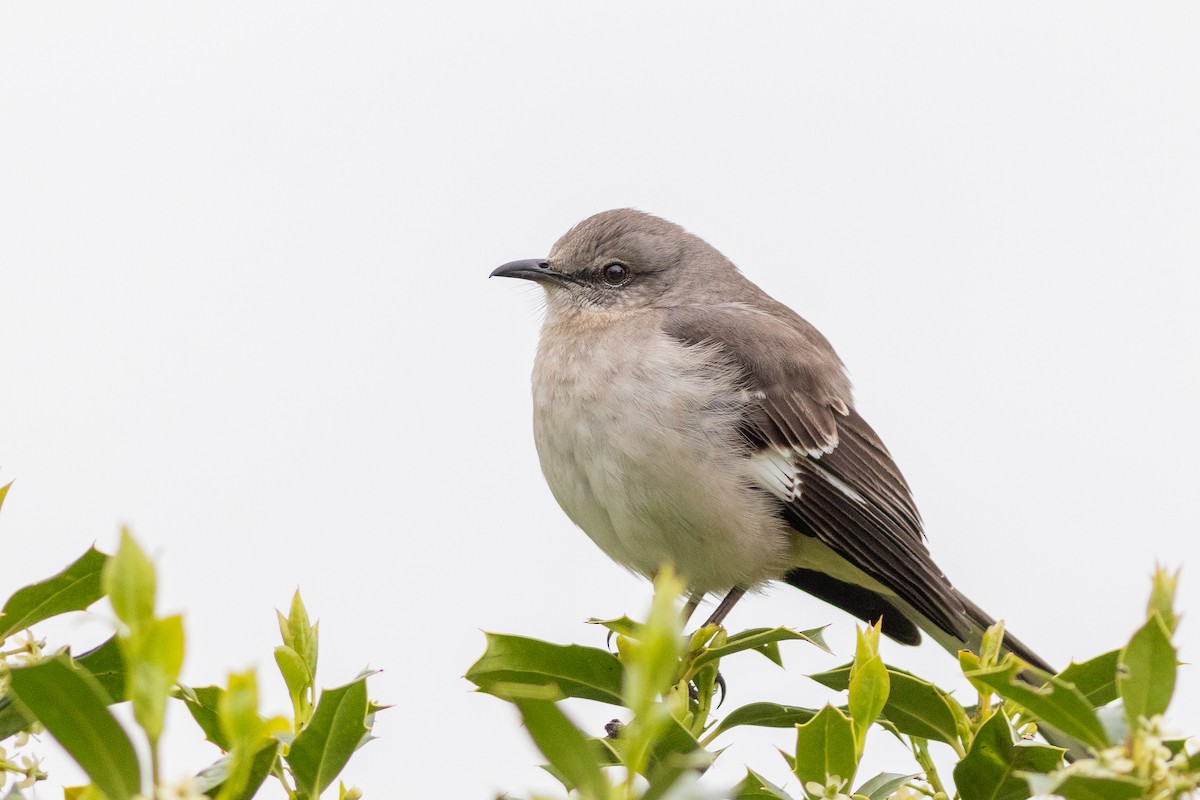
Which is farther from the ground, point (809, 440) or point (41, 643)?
point (809, 440)

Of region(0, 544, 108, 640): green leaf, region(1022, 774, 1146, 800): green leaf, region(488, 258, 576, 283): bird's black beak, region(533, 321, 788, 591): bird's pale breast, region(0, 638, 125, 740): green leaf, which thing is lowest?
region(0, 638, 125, 740): green leaf

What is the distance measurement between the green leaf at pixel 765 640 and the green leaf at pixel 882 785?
0.31 metres

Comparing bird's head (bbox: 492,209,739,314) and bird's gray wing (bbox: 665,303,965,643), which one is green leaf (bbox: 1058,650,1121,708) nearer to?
bird's gray wing (bbox: 665,303,965,643)

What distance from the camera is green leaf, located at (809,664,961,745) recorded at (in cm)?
249

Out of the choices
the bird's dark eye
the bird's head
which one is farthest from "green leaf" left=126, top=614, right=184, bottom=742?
the bird's dark eye

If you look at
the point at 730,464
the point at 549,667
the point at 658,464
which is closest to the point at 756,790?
the point at 549,667

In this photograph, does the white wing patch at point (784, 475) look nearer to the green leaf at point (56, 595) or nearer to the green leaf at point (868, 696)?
the green leaf at point (868, 696)

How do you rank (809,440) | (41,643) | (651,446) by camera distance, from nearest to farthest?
(41,643), (651,446), (809,440)

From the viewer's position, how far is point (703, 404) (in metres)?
5.08

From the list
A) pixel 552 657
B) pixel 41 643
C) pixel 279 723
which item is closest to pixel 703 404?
pixel 552 657

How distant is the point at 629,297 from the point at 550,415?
1064 millimetres

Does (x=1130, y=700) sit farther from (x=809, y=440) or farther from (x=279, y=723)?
(x=809, y=440)

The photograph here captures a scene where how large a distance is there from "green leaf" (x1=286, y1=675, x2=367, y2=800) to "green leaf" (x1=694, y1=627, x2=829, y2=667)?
0.90m

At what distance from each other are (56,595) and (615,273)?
4.14 metres
